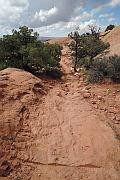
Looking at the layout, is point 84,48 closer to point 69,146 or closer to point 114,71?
point 114,71

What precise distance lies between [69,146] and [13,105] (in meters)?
2.41

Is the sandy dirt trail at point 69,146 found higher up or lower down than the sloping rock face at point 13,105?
lower down

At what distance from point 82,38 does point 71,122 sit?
13.8m

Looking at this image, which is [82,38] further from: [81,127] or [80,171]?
[80,171]

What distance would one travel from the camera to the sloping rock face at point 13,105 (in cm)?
763

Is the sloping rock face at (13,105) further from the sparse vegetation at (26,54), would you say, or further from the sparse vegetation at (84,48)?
the sparse vegetation at (84,48)

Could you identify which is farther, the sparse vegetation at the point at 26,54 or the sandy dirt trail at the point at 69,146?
the sparse vegetation at the point at 26,54

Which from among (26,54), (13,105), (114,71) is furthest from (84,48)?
(13,105)

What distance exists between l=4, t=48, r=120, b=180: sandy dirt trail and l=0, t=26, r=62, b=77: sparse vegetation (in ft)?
26.5

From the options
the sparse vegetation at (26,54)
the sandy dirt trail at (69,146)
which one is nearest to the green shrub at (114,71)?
the sparse vegetation at (26,54)

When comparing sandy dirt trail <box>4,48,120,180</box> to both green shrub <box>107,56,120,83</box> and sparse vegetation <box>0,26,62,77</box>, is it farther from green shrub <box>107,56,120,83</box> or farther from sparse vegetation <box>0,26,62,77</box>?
sparse vegetation <box>0,26,62,77</box>

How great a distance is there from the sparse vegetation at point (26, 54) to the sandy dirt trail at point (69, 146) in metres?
8.08

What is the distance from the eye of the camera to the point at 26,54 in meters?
18.1

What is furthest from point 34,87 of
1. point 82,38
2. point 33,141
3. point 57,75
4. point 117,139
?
point 82,38
